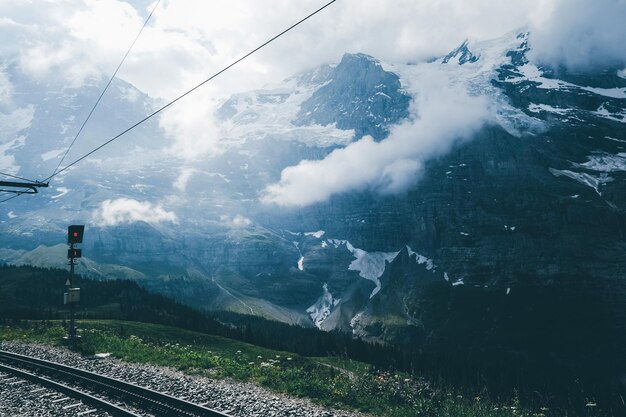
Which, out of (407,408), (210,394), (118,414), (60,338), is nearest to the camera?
(118,414)

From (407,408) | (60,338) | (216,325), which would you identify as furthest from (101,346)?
(216,325)

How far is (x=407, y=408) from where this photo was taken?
64.7ft

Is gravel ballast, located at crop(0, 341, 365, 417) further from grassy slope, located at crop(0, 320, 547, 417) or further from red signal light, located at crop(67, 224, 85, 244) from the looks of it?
red signal light, located at crop(67, 224, 85, 244)

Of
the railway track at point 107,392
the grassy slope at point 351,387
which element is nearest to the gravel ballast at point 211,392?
the grassy slope at point 351,387

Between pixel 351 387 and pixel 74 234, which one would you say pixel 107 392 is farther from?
pixel 74 234

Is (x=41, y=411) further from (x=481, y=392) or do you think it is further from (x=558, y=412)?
(x=558, y=412)

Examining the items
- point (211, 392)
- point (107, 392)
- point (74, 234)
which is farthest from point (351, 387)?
point (74, 234)

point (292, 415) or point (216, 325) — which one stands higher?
point (292, 415)

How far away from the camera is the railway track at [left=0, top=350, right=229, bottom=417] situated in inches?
718

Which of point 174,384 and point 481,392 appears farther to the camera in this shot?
point 174,384

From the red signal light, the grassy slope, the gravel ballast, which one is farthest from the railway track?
the red signal light

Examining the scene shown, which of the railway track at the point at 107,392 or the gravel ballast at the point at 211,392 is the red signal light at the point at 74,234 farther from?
the railway track at the point at 107,392

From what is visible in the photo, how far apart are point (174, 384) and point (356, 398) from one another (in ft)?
31.0

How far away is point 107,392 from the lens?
21.2m
